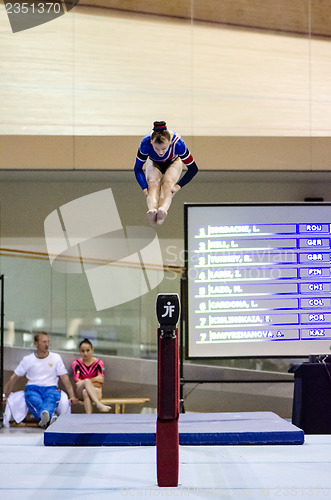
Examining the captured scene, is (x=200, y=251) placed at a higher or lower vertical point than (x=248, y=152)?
lower

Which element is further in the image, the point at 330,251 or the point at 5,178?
the point at 5,178

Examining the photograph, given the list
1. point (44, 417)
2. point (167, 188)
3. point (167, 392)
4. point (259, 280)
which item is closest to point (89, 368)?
point (44, 417)

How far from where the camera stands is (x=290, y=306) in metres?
6.12

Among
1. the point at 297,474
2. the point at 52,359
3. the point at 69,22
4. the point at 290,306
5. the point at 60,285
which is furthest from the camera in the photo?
the point at 60,285

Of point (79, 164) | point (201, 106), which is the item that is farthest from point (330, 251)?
point (79, 164)

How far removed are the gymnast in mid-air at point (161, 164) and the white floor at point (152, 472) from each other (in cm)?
146

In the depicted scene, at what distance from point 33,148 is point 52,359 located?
90.6 inches

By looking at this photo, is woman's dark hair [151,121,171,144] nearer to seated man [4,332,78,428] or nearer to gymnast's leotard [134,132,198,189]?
gymnast's leotard [134,132,198,189]

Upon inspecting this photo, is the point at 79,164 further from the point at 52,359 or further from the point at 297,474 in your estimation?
the point at 297,474

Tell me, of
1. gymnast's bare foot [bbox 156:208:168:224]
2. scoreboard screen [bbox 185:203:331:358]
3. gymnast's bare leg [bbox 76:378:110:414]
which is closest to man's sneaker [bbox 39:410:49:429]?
gymnast's bare leg [bbox 76:378:110:414]

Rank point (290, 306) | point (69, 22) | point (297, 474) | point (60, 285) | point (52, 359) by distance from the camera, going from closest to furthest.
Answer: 1. point (297, 474)
2. point (290, 306)
3. point (52, 359)
4. point (69, 22)
5. point (60, 285)

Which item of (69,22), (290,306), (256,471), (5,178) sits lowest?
(256,471)

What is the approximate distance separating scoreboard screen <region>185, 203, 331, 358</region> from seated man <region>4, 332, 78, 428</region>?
156 centimetres

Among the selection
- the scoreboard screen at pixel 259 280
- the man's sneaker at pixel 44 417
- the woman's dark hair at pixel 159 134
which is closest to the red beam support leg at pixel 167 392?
the woman's dark hair at pixel 159 134
